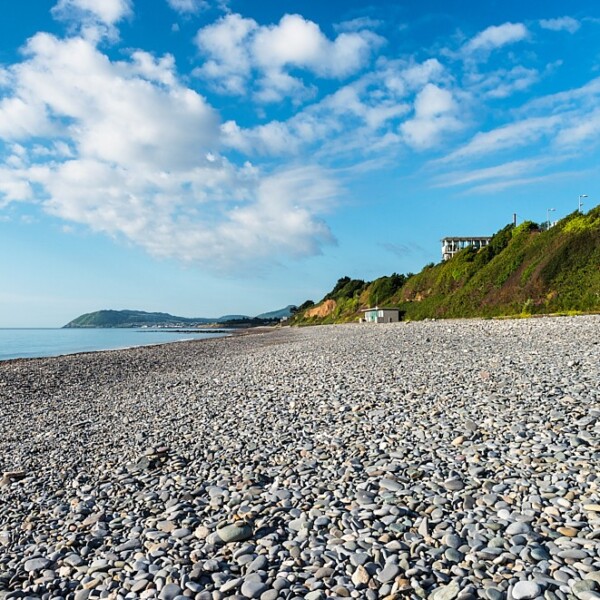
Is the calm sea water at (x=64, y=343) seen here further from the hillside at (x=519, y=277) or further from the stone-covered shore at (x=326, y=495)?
the stone-covered shore at (x=326, y=495)

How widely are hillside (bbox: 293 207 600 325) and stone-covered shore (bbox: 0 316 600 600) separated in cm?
3130

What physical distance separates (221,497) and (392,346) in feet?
49.5

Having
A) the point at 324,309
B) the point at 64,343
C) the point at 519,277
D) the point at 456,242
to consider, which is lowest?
the point at 64,343

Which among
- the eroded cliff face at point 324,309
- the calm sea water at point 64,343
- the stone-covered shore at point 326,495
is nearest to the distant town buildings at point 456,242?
the eroded cliff face at point 324,309

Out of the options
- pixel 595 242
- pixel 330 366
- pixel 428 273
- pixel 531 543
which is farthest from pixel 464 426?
pixel 428 273

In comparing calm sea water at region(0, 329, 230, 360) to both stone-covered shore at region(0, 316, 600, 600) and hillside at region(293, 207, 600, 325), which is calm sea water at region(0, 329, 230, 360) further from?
stone-covered shore at region(0, 316, 600, 600)

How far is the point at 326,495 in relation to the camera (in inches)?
217

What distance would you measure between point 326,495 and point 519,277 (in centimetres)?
4680

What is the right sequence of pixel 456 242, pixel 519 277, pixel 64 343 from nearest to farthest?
pixel 519 277 < pixel 64 343 < pixel 456 242

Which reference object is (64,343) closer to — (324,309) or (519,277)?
(519,277)

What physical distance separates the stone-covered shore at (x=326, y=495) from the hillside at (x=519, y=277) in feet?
103

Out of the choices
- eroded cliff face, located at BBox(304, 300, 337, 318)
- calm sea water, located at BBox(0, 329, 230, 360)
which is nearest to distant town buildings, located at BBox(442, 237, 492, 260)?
eroded cliff face, located at BBox(304, 300, 337, 318)

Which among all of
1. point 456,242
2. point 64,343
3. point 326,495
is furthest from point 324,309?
point 326,495

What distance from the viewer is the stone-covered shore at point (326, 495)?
396 centimetres
